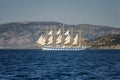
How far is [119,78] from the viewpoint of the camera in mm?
79500

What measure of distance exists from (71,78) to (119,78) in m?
8.93

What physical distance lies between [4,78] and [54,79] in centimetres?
936

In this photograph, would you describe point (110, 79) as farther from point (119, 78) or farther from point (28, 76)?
point (28, 76)

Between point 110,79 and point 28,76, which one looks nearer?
point 110,79

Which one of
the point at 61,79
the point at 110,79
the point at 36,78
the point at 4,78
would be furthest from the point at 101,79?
the point at 4,78

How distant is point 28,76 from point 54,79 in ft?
25.0

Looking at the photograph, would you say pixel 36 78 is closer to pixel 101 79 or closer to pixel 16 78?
pixel 16 78

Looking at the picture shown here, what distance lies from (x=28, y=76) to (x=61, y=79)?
8.85m

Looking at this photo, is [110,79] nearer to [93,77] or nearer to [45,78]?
[93,77]

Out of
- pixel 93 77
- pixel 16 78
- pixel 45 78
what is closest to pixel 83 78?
pixel 93 77

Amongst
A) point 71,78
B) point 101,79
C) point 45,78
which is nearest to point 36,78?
point 45,78

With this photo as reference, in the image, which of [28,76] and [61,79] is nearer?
[61,79]

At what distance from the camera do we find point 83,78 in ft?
264

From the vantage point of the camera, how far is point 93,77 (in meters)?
81.3
